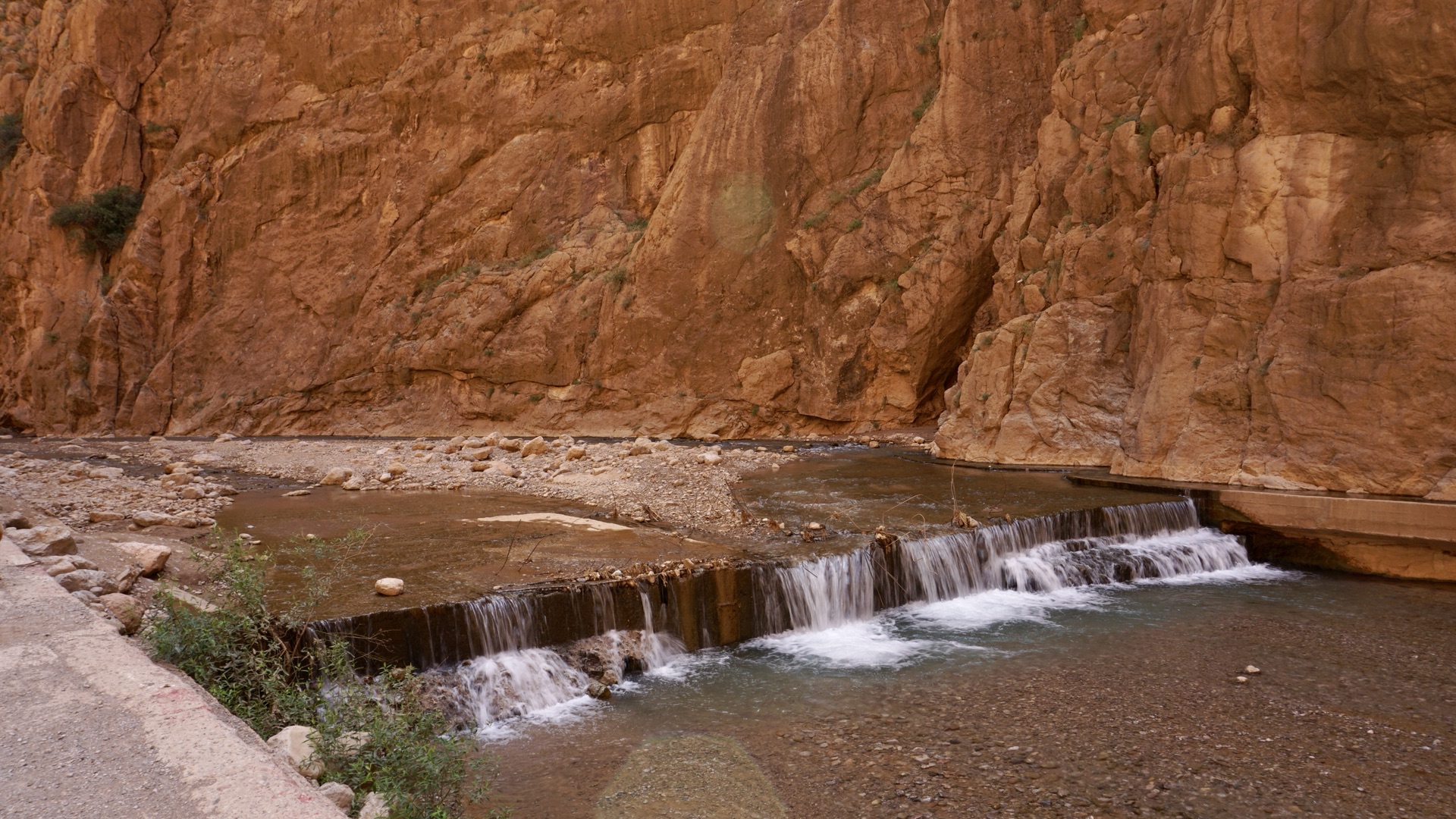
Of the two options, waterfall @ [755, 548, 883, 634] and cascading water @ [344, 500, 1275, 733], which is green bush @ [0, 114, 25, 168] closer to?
cascading water @ [344, 500, 1275, 733]

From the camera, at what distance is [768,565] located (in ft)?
29.6

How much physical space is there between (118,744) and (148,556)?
4.62 m

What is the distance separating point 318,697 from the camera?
536 cm

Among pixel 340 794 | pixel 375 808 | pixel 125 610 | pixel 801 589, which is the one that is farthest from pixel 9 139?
pixel 375 808

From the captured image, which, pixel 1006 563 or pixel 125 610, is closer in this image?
pixel 125 610

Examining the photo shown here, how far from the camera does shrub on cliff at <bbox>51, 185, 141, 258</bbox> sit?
122 feet

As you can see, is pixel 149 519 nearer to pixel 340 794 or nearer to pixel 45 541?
pixel 45 541

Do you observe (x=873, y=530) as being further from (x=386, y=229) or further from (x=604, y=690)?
(x=386, y=229)

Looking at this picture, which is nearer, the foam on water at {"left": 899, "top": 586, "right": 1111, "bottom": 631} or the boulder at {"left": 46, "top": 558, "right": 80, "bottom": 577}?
the boulder at {"left": 46, "top": 558, "right": 80, "bottom": 577}

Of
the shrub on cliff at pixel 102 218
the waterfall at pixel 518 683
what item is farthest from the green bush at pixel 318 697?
the shrub on cliff at pixel 102 218

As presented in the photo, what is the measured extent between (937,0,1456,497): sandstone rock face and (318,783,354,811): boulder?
13.1 m

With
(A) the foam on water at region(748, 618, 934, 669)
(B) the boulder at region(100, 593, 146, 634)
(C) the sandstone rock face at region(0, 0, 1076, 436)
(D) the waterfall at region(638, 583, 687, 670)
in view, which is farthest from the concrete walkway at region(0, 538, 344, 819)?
(C) the sandstone rock face at region(0, 0, 1076, 436)

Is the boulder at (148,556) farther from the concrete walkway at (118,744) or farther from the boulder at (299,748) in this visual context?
the boulder at (299,748)

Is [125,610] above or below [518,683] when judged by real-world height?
above
